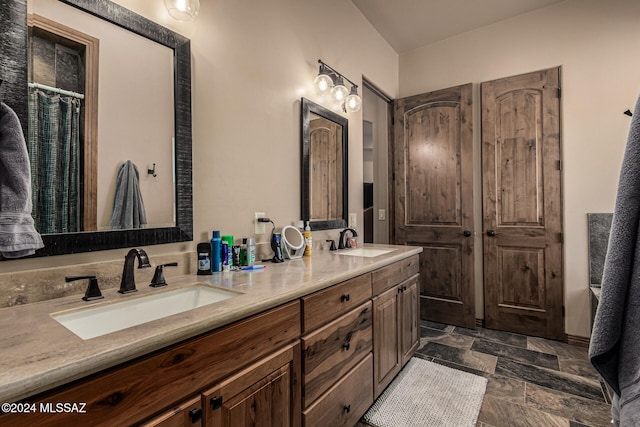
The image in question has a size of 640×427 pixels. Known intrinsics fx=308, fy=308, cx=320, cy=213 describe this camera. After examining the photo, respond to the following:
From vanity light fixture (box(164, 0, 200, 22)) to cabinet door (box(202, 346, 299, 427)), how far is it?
1.47 metres

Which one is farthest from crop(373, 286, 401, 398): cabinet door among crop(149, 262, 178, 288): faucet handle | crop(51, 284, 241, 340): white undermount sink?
crop(149, 262, 178, 288): faucet handle

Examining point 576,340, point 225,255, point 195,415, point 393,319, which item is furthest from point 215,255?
point 576,340

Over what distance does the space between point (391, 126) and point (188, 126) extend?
2.71 meters

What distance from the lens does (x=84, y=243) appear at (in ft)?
3.72

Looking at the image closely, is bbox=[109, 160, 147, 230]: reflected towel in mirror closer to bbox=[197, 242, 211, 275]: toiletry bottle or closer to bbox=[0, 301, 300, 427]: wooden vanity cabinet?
bbox=[197, 242, 211, 275]: toiletry bottle

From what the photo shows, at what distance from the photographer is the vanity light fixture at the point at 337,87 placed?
2.26 m

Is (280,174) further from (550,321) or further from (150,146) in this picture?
(550,321)

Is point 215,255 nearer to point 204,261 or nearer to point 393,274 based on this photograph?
point 204,261

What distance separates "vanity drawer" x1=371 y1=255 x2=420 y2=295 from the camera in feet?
5.94

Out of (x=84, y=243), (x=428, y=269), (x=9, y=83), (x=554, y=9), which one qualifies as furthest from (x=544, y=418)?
(x=554, y=9)

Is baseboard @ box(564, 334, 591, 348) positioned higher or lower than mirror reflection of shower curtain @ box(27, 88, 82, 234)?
lower

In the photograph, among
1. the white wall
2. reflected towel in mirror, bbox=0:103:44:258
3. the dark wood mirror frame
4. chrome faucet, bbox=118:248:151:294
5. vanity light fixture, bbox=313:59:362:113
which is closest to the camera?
reflected towel in mirror, bbox=0:103:44:258

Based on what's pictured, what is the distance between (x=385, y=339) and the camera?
6.23ft

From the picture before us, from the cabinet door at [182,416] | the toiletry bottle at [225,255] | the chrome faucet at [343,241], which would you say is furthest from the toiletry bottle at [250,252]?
the chrome faucet at [343,241]
